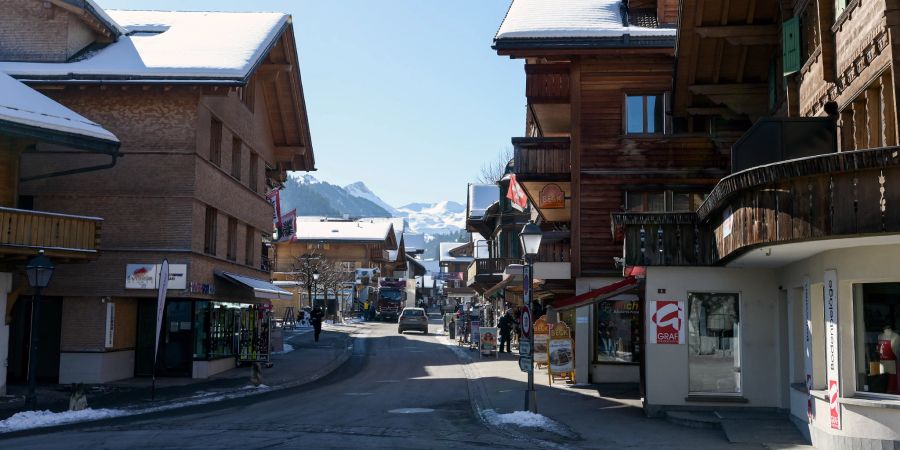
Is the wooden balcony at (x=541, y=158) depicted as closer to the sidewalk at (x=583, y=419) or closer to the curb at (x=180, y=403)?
the sidewalk at (x=583, y=419)

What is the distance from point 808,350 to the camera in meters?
14.6

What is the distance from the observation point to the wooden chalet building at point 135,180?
2552 centimetres

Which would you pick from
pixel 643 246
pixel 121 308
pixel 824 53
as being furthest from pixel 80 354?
pixel 824 53

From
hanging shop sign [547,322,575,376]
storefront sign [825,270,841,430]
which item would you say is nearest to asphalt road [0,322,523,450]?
hanging shop sign [547,322,575,376]

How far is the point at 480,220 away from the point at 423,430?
4535cm

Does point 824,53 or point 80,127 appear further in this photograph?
point 80,127

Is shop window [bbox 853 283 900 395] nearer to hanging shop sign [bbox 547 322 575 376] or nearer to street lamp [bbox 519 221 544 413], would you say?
street lamp [bbox 519 221 544 413]

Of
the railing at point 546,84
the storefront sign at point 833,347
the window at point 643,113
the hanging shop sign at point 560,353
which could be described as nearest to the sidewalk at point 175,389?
the hanging shop sign at point 560,353

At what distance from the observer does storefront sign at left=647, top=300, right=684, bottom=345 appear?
17.8 m

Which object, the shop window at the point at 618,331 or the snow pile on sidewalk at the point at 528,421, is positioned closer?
the snow pile on sidewalk at the point at 528,421

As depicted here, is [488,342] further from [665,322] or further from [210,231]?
[665,322]

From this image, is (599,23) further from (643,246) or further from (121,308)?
(121,308)

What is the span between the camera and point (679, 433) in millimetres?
15852

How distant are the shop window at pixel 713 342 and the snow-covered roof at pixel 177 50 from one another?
14.1m
